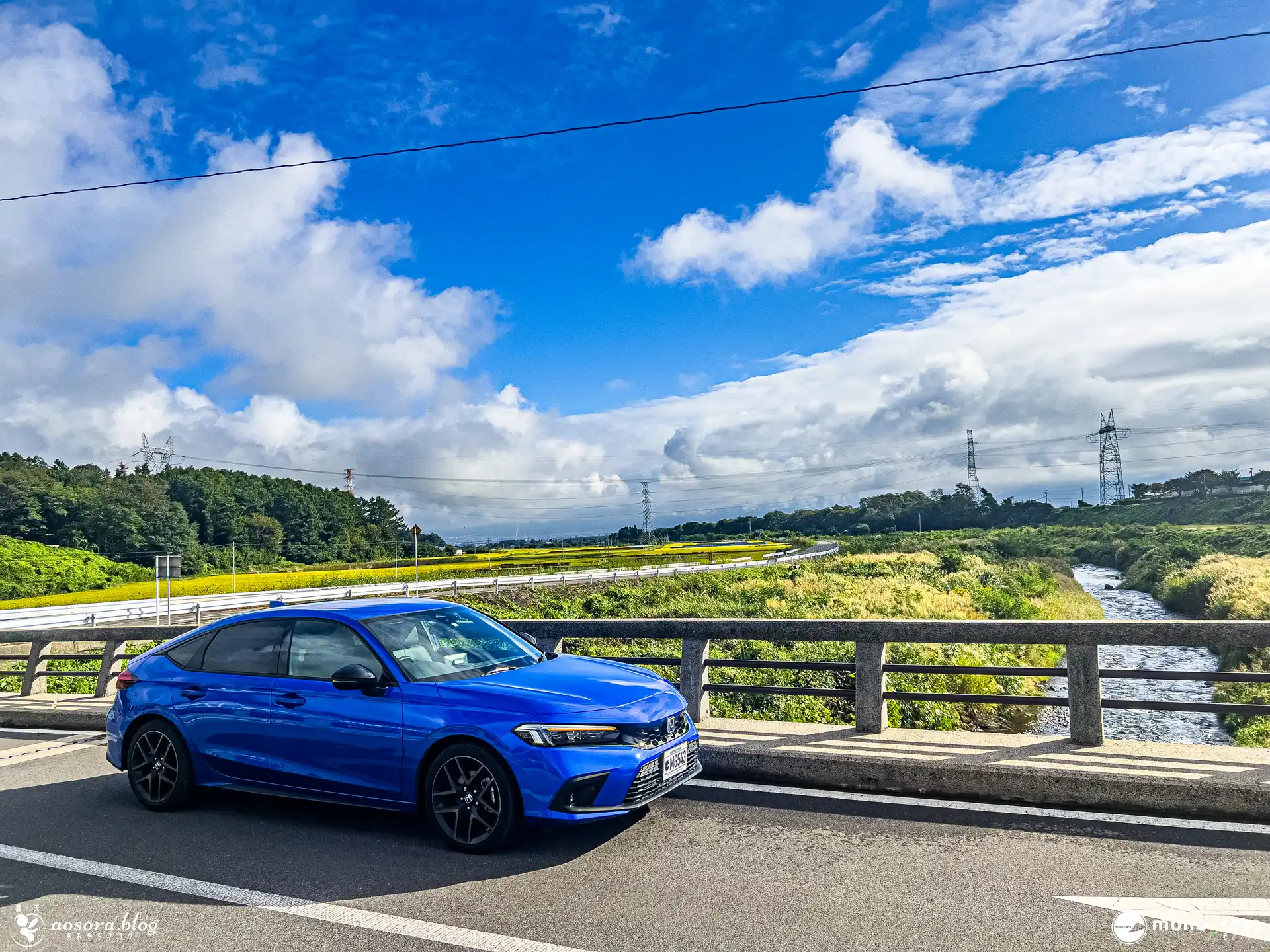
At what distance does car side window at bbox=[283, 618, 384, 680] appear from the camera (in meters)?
6.07

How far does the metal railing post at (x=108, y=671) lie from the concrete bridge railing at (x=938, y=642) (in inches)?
251

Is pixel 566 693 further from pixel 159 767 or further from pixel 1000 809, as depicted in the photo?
pixel 159 767

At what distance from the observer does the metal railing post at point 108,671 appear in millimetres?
11656

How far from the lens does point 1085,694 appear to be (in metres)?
6.61

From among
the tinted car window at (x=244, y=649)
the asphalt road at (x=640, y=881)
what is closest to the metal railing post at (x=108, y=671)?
the asphalt road at (x=640, y=881)

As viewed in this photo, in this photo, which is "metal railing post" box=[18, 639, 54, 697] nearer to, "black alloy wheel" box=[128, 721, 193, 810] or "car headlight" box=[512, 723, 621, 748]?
"black alloy wheel" box=[128, 721, 193, 810]

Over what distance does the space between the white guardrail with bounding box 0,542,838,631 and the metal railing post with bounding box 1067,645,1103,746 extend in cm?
1794

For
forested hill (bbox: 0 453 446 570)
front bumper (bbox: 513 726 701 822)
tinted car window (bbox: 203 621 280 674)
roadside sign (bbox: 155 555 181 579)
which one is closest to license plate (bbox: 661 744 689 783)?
front bumper (bbox: 513 726 701 822)

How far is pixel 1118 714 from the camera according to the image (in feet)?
61.5

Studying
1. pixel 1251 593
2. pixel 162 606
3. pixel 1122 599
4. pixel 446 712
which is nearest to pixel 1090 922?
pixel 446 712

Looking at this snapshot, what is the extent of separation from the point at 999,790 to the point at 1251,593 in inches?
1200

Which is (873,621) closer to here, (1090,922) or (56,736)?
(1090,922)

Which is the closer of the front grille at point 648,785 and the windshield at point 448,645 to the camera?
→ the front grille at point 648,785

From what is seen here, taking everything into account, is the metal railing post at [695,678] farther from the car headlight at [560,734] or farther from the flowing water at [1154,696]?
the flowing water at [1154,696]
